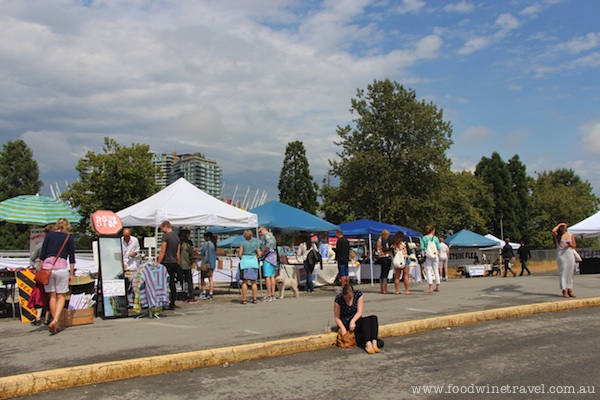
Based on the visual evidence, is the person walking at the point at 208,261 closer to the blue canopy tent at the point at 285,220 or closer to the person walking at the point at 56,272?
the blue canopy tent at the point at 285,220

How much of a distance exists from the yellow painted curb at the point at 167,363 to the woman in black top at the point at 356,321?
0.27m

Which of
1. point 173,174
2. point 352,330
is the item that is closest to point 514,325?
point 352,330

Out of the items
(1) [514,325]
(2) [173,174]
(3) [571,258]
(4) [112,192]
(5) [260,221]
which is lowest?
(1) [514,325]

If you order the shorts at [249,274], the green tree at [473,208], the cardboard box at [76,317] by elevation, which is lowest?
the cardboard box at [76,317]

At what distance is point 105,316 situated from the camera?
10.2 metres

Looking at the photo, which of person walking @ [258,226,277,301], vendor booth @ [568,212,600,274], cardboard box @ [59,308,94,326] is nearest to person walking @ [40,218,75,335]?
cardboard box @ [59,308,94,326]

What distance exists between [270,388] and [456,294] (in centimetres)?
956

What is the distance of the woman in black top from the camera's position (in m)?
7.18

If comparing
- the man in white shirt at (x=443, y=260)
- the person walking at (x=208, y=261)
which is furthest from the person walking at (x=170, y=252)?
the man in white shirt at (x=443, y=260)

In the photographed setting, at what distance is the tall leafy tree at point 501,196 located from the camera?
65.6 m

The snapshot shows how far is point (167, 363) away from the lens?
20.5 feet

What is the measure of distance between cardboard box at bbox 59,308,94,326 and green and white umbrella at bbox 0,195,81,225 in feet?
16.3

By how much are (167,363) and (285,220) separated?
11.2 metres

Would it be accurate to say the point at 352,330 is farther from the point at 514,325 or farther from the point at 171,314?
the point at 171,314
